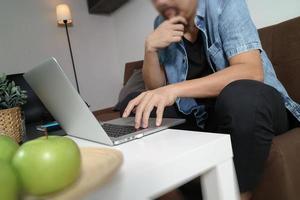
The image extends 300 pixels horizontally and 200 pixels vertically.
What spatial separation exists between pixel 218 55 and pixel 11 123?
60cm

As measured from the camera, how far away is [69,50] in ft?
8.91

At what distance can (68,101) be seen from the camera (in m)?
0.56

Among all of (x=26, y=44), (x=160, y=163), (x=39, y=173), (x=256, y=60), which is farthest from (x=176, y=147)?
(x=26, y=44)

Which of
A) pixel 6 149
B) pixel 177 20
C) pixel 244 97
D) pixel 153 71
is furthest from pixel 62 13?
pixel 6 149

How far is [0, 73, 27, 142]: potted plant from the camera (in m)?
0.69

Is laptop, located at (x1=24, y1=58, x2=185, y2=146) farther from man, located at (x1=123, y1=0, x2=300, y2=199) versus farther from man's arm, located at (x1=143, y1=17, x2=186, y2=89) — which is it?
man's arm, located at (x1=143, y1=17, x2=186, y2=89)

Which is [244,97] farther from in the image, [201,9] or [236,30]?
[201,9]

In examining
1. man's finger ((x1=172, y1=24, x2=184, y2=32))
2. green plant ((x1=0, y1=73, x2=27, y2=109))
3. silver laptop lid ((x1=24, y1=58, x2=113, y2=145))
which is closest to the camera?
silver laptop lid ((x1=24, y1=58, x2=113, y2=145))

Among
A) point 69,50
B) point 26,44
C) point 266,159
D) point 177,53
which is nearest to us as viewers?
point 266,159

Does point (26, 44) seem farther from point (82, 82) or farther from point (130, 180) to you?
point (130, 180)

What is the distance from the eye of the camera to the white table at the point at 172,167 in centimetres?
35

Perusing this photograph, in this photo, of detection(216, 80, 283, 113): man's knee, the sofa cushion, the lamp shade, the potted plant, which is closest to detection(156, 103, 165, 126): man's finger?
detection(216, 80, 283, 113): man's knee

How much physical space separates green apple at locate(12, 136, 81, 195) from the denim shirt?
1.98 feet

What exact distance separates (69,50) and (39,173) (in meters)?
2.58
